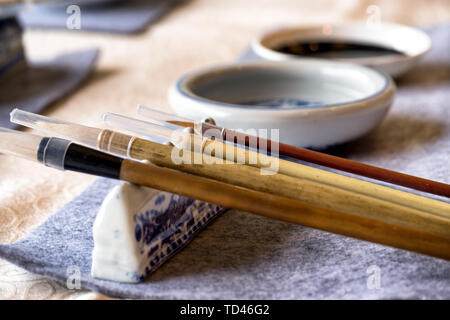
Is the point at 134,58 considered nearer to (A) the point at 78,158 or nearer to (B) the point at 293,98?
(B) the point at 293,98

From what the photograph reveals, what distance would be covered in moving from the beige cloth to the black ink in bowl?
0.13 metres

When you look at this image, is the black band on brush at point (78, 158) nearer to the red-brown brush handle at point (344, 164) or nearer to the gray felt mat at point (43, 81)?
the red-brown brush handle at point (344, 164)

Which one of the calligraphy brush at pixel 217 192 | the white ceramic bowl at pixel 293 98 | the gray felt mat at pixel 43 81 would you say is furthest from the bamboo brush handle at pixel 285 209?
the gray felt mat at pixel 43 81

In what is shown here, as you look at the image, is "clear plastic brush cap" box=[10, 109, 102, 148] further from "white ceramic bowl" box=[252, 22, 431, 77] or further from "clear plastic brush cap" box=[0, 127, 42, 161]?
"white ceramic bowl" box=[252, 22, 431, 77]

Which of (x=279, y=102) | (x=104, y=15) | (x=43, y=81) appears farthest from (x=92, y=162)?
(x=104, y=15)

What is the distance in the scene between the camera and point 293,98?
48 centimetres

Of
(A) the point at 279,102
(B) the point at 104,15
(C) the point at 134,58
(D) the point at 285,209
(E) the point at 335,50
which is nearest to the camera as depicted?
(D) the point at 285,209

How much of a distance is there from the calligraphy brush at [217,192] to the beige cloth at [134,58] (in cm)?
7

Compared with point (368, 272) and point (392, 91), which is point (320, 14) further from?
point (368, 272)

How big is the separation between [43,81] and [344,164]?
0.41 m

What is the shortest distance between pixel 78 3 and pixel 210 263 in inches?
27.8

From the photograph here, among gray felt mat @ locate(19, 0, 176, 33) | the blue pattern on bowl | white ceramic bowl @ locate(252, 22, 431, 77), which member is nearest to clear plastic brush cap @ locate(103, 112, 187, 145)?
the blue pattern on bowl

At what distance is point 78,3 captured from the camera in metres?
0.89

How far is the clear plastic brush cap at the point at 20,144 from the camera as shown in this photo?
0.27 m
